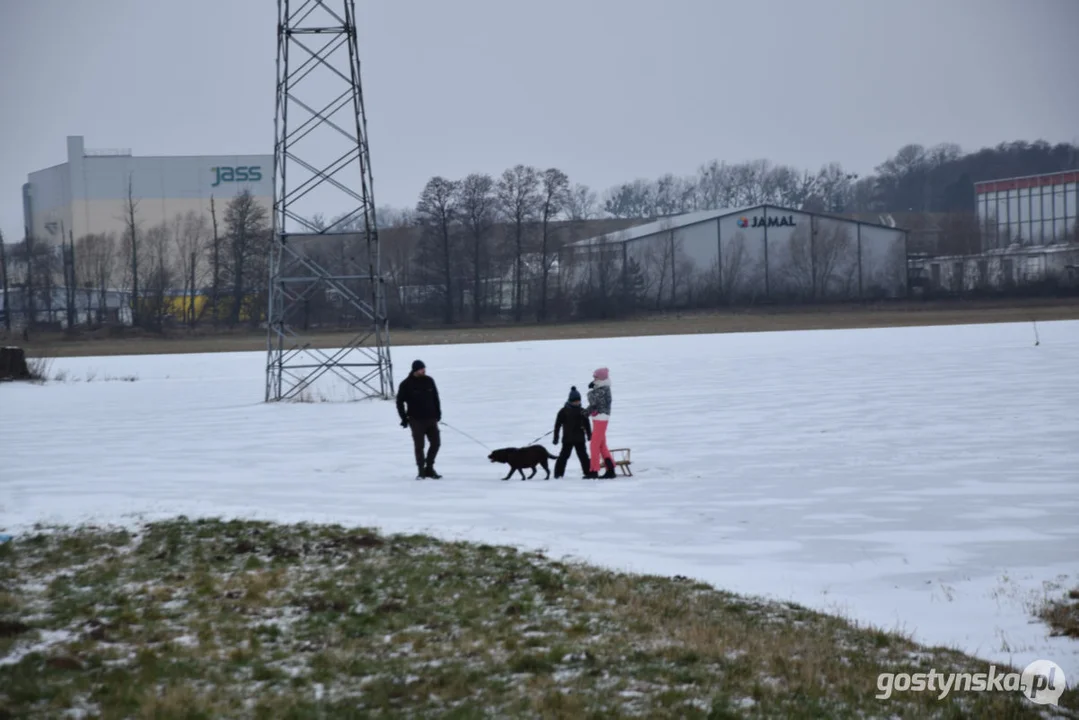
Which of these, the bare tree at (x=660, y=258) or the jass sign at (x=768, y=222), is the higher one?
the jass sign at (x=768, y=222)

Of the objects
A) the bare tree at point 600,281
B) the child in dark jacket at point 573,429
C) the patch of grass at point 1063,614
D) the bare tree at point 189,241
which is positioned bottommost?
the patch of grass at point 1063,614

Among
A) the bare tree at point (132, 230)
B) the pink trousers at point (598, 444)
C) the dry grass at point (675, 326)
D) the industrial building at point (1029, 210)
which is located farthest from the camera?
the industrial building at point (1029, 210)

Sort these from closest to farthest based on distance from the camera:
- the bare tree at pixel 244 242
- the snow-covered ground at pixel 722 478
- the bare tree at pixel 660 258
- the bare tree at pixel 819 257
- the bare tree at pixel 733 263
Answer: the snow-covered ground at pixel 722 478
the bare tree at pixel 244 242
the bare tree at pixel 733 263
the bare tree at pixel 819 257
the bare tree at pixel 660 258

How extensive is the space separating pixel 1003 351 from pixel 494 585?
33259 mm

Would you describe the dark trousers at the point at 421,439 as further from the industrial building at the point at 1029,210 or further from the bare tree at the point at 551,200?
the industrial building at the point at 1029,210

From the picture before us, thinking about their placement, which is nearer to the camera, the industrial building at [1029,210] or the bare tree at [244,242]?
the bare tree at [244,242]

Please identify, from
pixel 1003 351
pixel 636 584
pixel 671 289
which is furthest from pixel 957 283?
pixel 636 584

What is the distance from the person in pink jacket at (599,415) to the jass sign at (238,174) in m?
81.9

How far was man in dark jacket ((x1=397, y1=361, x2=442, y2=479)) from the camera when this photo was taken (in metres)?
17.4

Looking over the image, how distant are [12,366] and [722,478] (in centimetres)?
3243

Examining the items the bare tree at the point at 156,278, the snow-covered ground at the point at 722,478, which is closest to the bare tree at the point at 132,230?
the bare tree at the point at 156,278

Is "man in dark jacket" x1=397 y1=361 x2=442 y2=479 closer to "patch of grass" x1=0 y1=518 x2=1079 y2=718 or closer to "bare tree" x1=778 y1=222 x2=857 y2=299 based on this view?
"patch of grass" x1=0 y1=518 x2=1079 y2=718

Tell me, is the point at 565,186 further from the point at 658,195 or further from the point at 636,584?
the point at 636,584

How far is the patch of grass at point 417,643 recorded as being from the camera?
738 centimetres
